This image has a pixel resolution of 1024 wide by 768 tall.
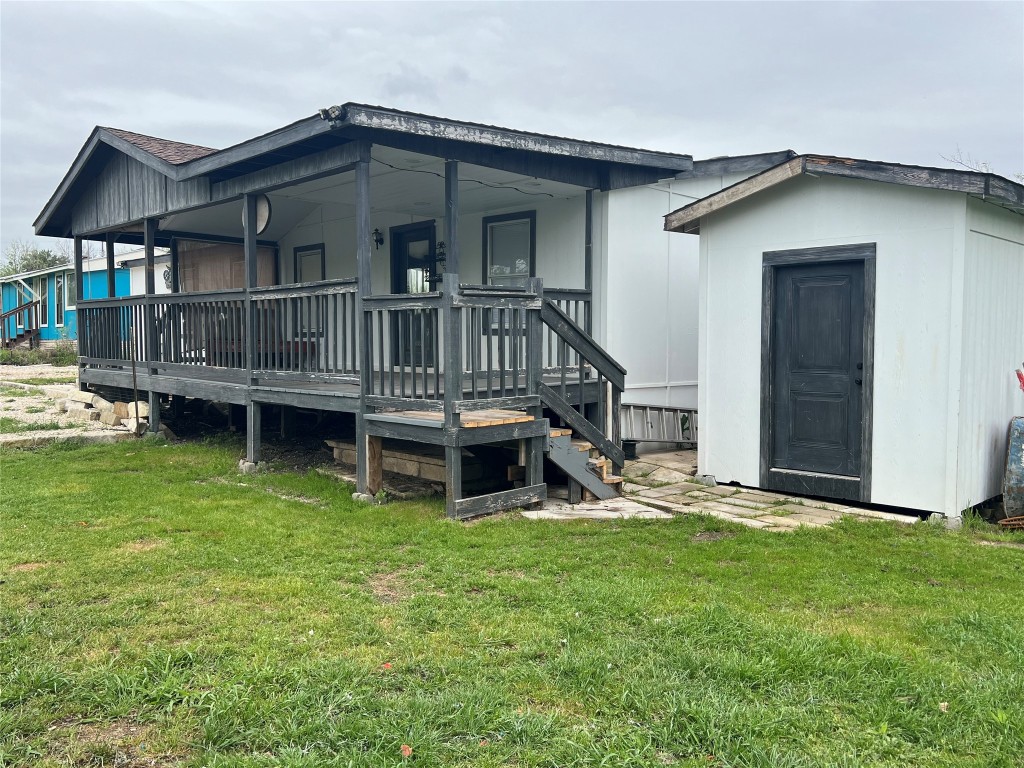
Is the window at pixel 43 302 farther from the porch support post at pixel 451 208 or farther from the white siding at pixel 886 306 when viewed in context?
the white siding at pixel 886 306

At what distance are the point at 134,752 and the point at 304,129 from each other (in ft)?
17.6

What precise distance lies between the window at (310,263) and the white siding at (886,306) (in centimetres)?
687

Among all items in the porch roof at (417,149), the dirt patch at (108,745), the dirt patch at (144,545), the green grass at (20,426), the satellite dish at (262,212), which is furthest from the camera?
the green grass at (20,426)

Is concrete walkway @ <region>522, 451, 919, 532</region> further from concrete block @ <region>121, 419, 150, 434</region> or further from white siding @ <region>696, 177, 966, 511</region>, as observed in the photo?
concrete block @ <region>121, 419, 150, 434</region>

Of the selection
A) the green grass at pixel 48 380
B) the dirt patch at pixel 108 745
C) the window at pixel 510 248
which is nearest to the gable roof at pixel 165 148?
the window at pixel 510 248

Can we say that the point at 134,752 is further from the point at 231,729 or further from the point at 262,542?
the point at 262,542

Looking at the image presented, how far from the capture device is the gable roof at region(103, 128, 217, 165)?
9516 mm

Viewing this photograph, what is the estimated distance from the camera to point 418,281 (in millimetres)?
→ 10844

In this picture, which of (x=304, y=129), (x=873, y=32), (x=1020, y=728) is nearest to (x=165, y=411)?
(x=304, y=129)

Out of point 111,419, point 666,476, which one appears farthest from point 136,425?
point 666,476

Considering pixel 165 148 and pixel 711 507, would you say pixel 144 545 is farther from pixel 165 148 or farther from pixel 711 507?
pixel 165 148

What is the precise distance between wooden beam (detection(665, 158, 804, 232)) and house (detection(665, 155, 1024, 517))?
0.01 meters

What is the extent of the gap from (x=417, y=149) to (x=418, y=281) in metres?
3.84

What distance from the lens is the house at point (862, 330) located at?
6.11m
